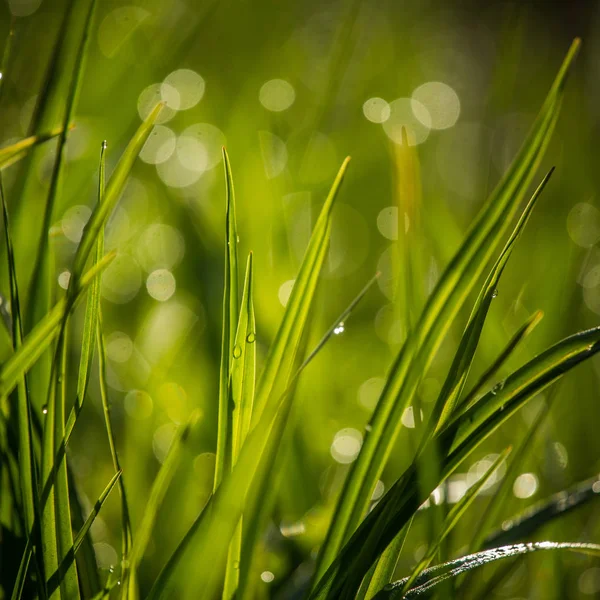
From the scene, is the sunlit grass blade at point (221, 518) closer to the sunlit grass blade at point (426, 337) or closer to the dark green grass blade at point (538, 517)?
the sunlit grass blade at point (426, 337)

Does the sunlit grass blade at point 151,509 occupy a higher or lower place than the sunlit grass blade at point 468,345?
lower

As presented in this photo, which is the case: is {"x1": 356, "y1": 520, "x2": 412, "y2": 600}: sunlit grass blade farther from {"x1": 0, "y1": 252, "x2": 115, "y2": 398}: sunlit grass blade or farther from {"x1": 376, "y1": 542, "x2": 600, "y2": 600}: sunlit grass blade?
{"x1": 0, "y1": 252, "x2": 115, "y2": 398}: sunlit grass blade

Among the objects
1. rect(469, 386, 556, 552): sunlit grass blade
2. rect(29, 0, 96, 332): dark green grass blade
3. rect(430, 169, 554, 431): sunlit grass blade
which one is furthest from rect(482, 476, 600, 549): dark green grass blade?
rect(29, 0, 96, 332): dark green grass blade

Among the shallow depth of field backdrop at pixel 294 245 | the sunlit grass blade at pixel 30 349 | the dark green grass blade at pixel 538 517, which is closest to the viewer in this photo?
the sunlit grass blade at pixel 30 349

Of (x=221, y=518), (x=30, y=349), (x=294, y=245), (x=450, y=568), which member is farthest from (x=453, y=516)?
(x=294, y=245)

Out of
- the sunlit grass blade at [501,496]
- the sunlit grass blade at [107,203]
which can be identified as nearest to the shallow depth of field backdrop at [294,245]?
the sunlit grass blade at [501,496]

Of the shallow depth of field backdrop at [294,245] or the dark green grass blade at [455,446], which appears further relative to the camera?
the shallow depth of field backdrop at [294,245]

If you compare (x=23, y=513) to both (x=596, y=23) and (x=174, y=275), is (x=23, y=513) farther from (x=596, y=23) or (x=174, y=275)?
(x=596, y=23)
